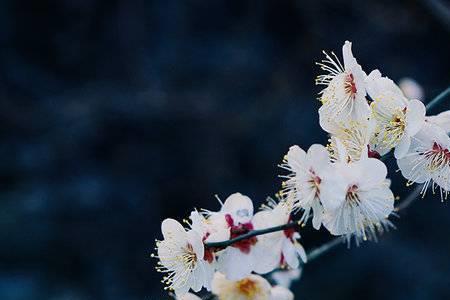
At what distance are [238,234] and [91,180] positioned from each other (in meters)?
2.67

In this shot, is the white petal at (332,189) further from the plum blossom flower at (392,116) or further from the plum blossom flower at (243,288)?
the plum blossom flower at (243,288)

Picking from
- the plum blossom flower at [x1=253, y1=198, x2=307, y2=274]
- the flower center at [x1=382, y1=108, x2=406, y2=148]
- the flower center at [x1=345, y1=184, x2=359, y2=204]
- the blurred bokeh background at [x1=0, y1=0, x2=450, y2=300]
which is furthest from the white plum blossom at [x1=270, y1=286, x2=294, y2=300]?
the blurred bokeh background at [x1=0, y1=0, x2=450, y2=300]

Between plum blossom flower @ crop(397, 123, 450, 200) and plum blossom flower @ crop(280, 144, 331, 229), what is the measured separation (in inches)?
5.2

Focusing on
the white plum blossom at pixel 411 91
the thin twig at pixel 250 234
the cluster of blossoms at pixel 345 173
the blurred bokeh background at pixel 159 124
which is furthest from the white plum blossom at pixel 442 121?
the blurred bokeh background at pixel 159 124

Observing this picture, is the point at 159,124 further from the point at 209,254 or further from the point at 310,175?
the point at 310,175

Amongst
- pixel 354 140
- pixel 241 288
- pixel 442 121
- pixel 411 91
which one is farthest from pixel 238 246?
pixel 411 91

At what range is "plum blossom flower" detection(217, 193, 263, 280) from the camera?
1248 millimetres

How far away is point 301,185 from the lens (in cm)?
116

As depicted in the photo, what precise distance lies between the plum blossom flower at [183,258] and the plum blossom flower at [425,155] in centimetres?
36

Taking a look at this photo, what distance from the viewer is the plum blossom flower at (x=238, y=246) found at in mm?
1248

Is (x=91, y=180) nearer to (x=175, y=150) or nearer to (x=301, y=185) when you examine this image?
(x=175, y=150)

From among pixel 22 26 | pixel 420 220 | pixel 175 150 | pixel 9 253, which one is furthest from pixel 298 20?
pixel 9 253

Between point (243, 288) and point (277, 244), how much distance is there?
0.13 m

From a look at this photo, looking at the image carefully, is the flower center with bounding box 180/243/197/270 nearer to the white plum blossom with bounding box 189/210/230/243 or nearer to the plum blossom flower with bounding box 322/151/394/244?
the white plum blossom with bounding box 189/210/230/243
